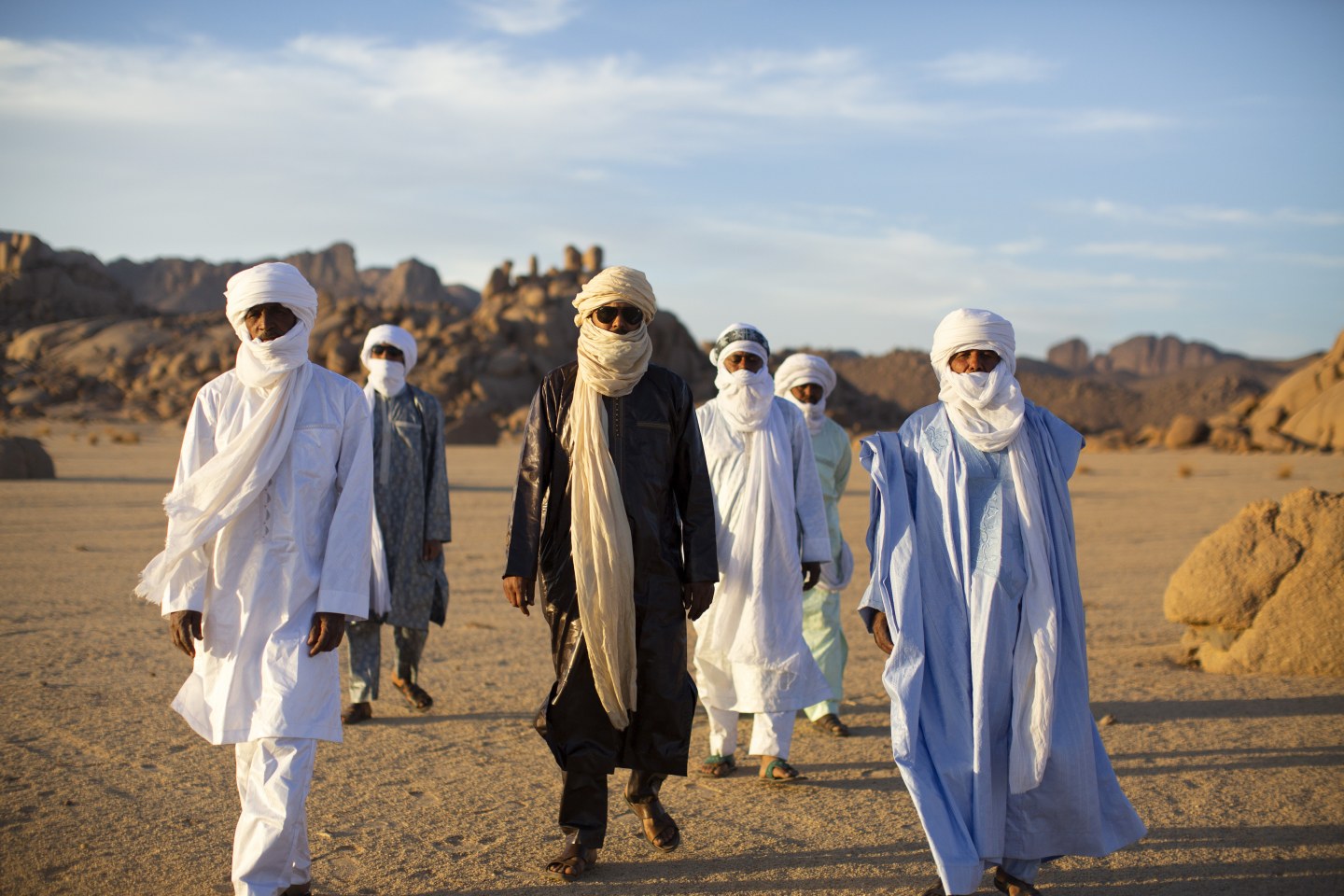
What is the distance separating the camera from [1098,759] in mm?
4109

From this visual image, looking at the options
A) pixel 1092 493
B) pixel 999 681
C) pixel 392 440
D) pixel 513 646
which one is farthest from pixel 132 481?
pixel 999 681

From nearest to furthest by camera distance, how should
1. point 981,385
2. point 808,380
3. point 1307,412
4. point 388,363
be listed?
1. point 981,385
2. point 388,363
3. point 808,380
4. point 1307,412

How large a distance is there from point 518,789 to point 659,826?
3.48 feet

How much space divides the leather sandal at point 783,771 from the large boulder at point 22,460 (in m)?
19.7

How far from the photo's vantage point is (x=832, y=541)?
700 centimetres

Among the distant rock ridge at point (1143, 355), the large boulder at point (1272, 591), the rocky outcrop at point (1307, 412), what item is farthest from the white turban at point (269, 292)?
the distant rock ridge at point (1143, 355)

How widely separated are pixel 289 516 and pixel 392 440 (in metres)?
2.89

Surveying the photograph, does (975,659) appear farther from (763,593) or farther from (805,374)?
(805,374)

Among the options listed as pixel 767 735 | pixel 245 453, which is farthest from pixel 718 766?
pixel 245 453

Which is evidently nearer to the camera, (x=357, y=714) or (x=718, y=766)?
(x=718, y=766)

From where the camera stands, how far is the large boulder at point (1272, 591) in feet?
25.5

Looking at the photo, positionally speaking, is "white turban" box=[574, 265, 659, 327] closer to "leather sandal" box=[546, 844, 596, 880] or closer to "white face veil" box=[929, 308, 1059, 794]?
"white face veil" box=[929, 308, 1059, 794]

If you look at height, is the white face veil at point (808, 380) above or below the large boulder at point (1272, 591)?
above

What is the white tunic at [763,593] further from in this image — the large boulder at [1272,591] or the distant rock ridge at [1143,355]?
the distant rock ridge at [1143,355]
